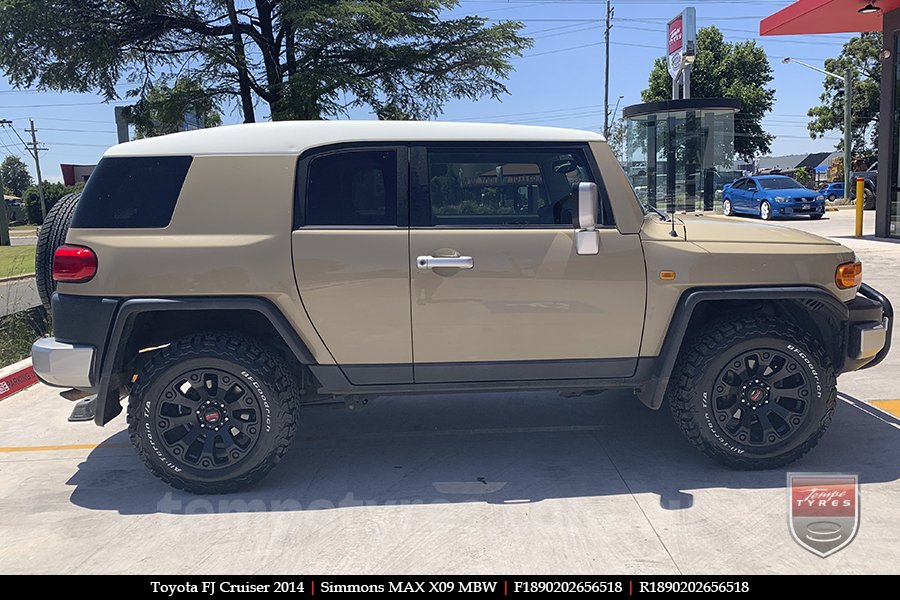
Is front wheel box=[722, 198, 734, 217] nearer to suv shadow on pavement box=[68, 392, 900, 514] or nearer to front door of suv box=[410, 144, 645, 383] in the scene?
suv shadow on pavement box=[68, 392, 900, 514]

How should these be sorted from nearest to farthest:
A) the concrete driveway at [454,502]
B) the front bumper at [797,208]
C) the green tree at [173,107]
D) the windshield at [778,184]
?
the concrete driveway at [454,502]
the green tree at [173,107]
the front bumper at [797,208]
the windshield at [778,184]

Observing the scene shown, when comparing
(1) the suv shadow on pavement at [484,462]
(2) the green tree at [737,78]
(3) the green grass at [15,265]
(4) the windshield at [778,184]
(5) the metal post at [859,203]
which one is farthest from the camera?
(2) the green tree at [737,78]

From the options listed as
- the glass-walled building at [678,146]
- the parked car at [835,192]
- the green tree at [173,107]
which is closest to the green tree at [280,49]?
the green tree at [173,107]

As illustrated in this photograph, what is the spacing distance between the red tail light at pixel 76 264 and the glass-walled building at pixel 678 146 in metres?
17.2

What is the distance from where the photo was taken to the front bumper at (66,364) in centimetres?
361

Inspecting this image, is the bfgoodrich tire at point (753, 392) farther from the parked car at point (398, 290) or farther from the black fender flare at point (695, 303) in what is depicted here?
the black fender flare at point (695, 303)

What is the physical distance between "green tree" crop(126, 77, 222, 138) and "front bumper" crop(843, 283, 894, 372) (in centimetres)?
1473

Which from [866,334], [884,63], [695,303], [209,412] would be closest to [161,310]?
[209,412]

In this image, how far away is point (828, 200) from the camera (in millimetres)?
33844

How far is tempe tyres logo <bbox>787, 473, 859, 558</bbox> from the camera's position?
321cm

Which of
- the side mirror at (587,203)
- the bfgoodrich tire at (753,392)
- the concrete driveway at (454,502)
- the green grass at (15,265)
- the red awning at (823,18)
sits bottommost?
the concrete driveway at (454,502)

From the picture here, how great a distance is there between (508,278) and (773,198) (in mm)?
20909

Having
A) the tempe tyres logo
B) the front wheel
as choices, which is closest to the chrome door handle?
the tempe tyres logo

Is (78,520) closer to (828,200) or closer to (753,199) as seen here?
(753,199)
